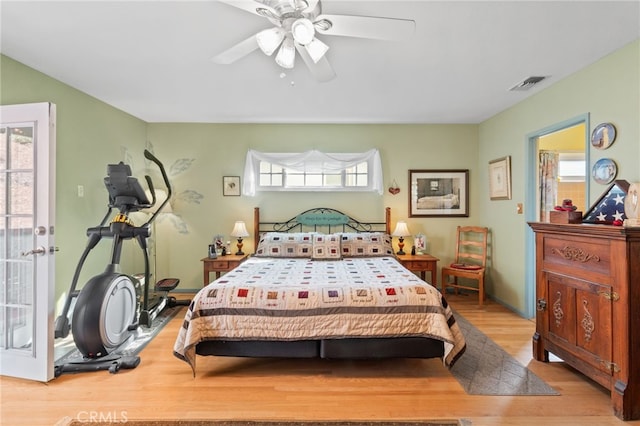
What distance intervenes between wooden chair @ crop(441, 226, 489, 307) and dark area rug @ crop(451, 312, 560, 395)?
1.35m

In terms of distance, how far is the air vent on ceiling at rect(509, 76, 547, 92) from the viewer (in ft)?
10.6

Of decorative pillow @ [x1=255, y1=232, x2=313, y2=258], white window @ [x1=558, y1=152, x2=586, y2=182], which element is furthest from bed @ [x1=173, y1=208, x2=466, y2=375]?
white window @ [x1=558, y1=152, x2=586, y2=182]

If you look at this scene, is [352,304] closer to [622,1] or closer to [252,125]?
[622,1]

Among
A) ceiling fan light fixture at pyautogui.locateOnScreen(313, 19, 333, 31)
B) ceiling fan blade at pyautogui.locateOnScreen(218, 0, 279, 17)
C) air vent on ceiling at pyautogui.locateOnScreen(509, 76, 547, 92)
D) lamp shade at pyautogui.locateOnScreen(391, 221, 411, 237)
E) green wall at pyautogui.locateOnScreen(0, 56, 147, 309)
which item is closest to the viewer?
ceiling fan blade at pyautogui.locateOnScreen(218, 0, 279, 17)

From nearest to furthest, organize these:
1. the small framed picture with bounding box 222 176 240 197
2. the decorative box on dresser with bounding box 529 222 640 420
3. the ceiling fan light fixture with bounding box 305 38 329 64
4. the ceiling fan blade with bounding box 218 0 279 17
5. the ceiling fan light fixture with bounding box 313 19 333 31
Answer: the ceiling fan blade with bounding box 218 0 279 17 → the ceiling fan light fixture with bounding box 313 19 333 31 → the ceiling fan light fixture with bounding box 305 38 329 64 → the decorative box on dresser with bounding box 529 222 640 420 → the small framed picture with bounding box 222 176 240 197

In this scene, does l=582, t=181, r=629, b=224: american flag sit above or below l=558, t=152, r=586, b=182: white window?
below

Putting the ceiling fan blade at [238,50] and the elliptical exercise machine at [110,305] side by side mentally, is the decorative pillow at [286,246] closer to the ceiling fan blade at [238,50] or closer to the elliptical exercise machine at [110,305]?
the elliptical exercise machine at [110,305]

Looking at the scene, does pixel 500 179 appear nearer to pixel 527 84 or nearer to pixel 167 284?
pixel 527 84

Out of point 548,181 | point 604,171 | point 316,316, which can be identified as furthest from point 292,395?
point 548,181

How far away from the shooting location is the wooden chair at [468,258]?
4.39 meters

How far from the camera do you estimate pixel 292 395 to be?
2309mm

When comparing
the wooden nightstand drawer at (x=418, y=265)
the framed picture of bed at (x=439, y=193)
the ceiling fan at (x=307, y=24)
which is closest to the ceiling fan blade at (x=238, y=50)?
the ceiling fan at (x=307, y=24)

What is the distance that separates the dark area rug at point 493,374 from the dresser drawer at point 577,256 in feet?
2.82

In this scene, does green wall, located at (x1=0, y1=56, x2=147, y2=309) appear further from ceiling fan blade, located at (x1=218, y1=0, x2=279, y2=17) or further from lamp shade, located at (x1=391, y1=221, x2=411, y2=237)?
lamp shade, located at (x1=391, y1=221, x2=411, y2=237)
